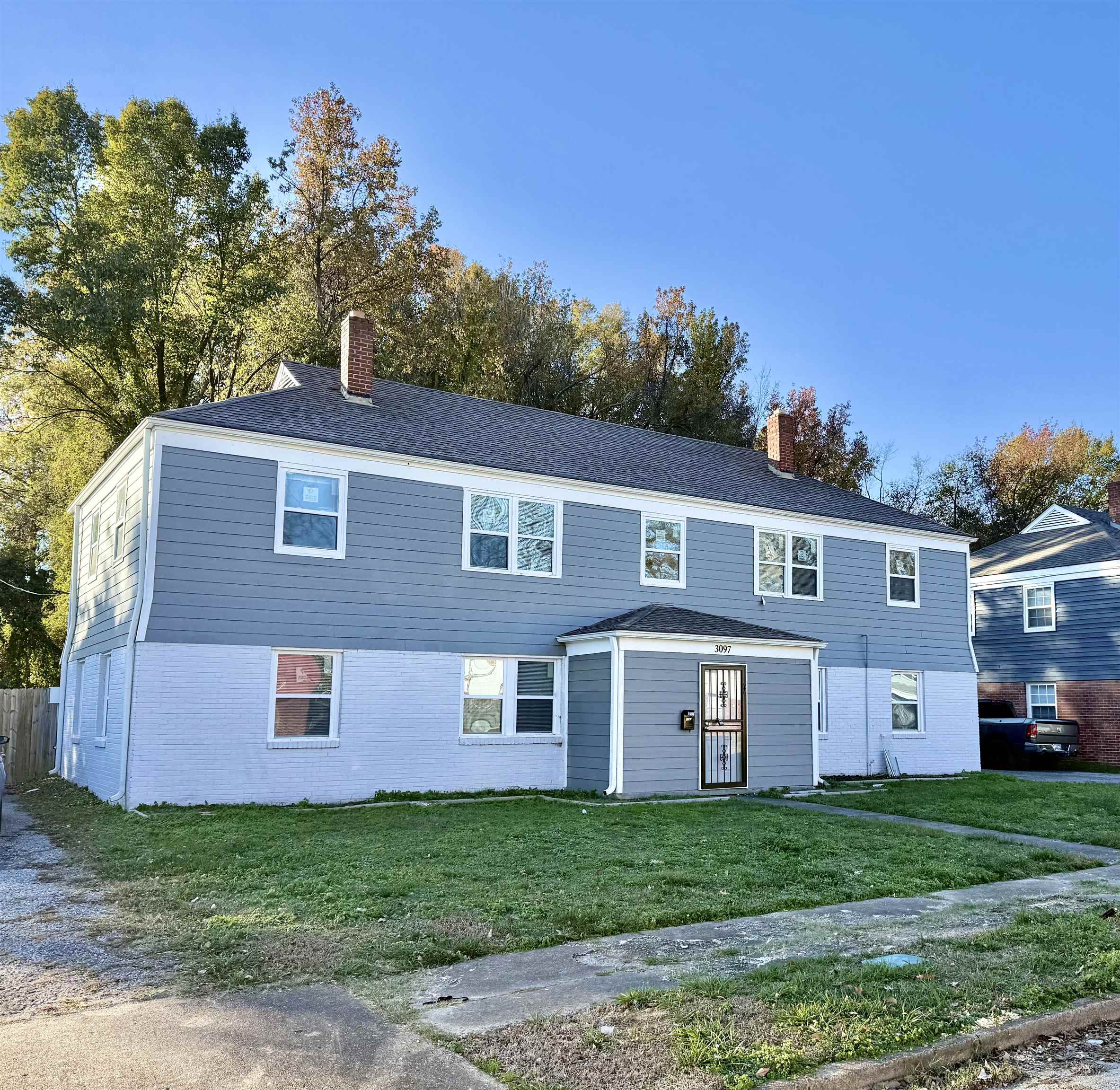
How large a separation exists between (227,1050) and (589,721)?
39.7ft

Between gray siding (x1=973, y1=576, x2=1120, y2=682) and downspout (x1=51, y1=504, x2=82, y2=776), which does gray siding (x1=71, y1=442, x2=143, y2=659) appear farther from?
gray siding (x1=973, y1=576, x2=1120, y2=682)

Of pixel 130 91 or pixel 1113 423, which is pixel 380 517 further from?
pixel 1113 423

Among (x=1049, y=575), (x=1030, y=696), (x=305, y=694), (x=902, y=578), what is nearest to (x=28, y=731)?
(x=305, y=694)

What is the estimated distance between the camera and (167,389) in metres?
27.8

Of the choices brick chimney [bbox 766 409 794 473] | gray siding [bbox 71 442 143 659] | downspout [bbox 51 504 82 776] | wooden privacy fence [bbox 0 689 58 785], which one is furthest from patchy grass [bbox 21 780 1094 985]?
brick chimney [bbox 766 409 794 473]

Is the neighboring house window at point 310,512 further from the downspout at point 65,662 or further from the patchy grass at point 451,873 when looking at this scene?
the downspout at point 65,662

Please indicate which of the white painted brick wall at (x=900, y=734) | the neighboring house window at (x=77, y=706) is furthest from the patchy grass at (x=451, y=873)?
the white painted brick wall at (x=900, y=734)

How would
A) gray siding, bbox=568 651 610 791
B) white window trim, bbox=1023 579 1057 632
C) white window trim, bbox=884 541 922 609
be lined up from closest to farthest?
gray siding, bbox=568 651 610 791, white window trim, bbox=884 541 922 609, white window trim, bbox=1023 579 1057 632

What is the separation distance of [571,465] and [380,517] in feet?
13.3

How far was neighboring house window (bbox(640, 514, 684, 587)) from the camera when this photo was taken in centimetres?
1833

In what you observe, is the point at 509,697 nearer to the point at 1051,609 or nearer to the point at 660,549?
the point at 660,549

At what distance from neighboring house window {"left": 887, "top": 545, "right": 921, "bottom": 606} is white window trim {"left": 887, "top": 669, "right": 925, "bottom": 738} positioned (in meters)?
1.51

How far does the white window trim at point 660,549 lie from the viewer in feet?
59.8

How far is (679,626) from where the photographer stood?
16328 mm
